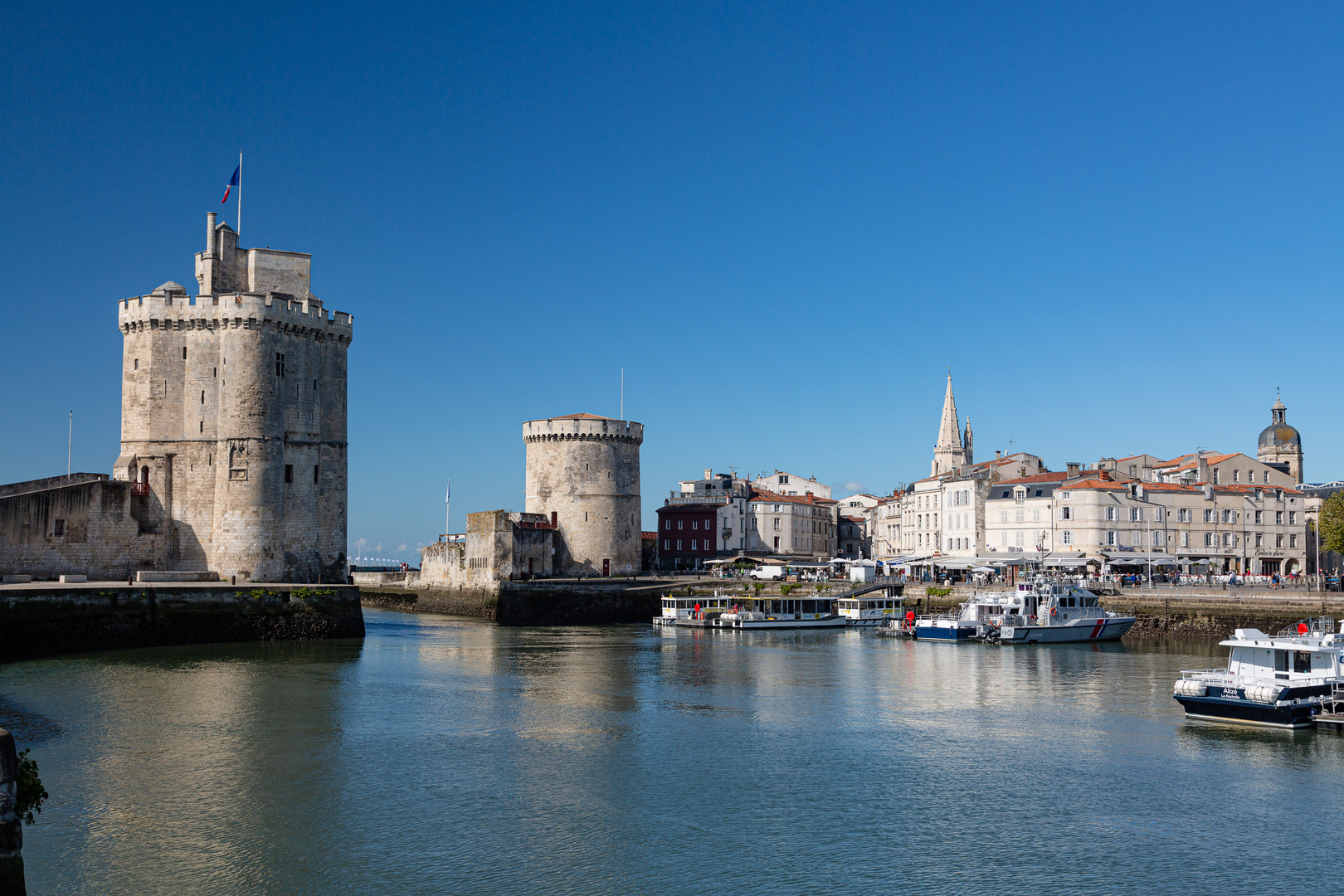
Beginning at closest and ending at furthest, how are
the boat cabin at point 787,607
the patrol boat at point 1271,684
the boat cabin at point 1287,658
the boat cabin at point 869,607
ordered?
the patrol boat at point 1271,684 < the boat cabin at point 1287,658 < the boat cabin at point 787,607 < the boat cabin at point 869,607

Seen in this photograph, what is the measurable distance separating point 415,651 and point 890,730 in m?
22.3

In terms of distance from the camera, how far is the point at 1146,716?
28188 mm

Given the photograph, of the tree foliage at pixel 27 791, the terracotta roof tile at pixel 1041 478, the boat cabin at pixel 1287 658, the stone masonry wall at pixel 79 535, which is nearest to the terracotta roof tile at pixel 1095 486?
the terracotta roof tile at pixel 1041 478

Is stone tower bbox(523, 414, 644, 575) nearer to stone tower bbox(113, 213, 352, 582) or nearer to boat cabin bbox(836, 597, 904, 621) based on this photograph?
boat cabin bbox(836, 597, 904, 621)

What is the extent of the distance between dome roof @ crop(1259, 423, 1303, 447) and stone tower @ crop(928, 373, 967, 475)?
88.9 feet

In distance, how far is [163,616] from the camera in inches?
1580

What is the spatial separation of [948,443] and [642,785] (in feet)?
305

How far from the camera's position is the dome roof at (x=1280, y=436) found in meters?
106

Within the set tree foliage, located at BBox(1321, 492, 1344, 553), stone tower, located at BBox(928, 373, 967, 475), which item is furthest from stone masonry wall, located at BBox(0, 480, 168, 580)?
stone tower, located at BBox(928, 373, 967, 475)

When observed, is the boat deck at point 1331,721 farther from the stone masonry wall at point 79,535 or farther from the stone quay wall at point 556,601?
the stone quay wall at point 556,601

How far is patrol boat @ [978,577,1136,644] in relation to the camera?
163 feet

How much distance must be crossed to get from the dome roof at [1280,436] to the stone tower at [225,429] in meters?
90.9

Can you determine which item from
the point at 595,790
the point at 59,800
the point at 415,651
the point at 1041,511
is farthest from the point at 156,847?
the point at 1041,511

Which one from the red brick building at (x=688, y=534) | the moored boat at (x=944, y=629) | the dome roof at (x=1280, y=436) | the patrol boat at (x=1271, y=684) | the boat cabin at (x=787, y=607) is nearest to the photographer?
the patrol boat at (x=1271, y=684)
